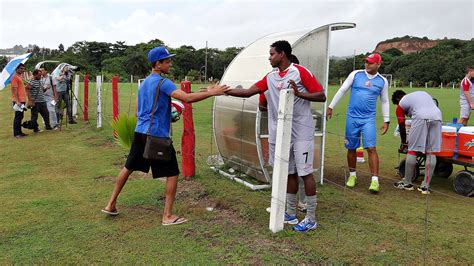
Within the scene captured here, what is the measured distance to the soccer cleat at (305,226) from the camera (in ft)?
15.2

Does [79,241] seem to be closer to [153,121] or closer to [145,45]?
[153,121]

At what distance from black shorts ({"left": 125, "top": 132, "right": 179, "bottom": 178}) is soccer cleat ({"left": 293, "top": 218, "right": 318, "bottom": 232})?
151 centimetres

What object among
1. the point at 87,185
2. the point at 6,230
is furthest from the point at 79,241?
the point at 87,185

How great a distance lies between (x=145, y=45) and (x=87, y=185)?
74300 mm

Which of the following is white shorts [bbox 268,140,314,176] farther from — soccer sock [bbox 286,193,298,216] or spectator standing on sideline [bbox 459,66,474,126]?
spectator standing on sideline [bbox 459,66,474,126]

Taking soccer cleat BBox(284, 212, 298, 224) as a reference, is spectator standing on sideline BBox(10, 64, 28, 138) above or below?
above

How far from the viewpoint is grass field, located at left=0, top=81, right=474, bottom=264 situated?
415 centimetres

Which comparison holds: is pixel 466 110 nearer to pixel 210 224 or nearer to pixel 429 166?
pixel 429 166

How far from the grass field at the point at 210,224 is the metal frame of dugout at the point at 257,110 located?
443 millimetres

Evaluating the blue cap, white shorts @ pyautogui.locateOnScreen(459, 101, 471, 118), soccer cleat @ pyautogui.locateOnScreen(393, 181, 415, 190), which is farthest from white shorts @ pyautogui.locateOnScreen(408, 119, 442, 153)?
white shorts @ pyautogui.locateOnScreen(459, 101, 471, 118)

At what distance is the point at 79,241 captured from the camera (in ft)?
14.9

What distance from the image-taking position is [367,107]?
6539 millimetres

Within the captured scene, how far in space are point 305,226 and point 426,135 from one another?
301cm

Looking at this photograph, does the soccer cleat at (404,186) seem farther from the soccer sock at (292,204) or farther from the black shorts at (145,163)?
the black shorts at (145,163)
